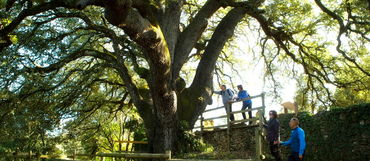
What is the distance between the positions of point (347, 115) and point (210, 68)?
17.8 ft

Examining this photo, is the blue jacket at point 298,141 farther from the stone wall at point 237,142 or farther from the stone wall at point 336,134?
the stone wall at point 237,142

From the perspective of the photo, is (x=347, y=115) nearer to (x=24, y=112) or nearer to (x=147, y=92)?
(x=147, y=92)

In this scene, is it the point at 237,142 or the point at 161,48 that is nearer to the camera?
the point at 161,48

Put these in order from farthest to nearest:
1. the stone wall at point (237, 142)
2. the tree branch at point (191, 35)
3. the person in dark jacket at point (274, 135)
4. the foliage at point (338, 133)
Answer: the tree branch at point (191, 35) → the stone wall at point (237, 142) → the foliage at point (338, 133) → the person in dark jacket at point (274, 135)

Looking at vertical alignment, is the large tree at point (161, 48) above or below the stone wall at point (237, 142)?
above

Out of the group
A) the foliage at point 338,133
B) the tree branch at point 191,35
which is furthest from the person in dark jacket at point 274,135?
the tree branch at point 191,35

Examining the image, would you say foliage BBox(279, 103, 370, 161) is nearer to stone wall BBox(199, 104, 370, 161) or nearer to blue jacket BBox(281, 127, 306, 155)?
stone wall BBox(199, 104, 370, 161)

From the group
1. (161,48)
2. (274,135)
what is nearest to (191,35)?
(161,48)

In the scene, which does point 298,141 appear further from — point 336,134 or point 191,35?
point 191,35

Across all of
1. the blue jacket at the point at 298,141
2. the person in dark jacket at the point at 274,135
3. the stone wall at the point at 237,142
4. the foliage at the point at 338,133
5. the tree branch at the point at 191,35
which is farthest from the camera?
the tree branch at the point at 191,35

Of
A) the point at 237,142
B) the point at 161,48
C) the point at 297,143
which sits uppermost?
the point at 161,48

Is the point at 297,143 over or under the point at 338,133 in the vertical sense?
under

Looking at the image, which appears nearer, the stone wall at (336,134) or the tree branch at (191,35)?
the stone wall at (336,134)

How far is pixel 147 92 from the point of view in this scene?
1377 cm
